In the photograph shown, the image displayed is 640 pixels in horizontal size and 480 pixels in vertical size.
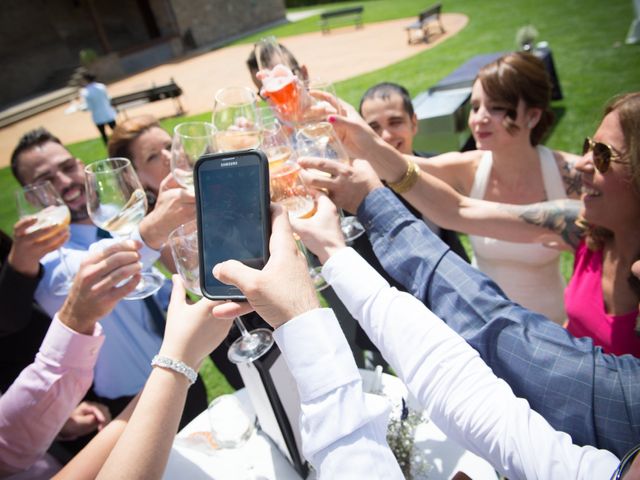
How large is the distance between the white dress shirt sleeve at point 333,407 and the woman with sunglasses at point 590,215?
78 cm

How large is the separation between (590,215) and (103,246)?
235 cm

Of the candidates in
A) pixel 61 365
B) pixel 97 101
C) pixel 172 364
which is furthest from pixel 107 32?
pixel 172 364

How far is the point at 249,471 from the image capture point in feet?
5.10

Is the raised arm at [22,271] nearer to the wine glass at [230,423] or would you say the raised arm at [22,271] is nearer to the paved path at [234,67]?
the wine glass at [230,423]

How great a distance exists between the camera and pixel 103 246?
1897 mm

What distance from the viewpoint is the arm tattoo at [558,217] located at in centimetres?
220

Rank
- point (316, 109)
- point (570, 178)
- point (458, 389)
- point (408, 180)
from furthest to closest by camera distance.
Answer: point (570, 178) → point (408, 180) → point (316, 109) → point (458, 389)

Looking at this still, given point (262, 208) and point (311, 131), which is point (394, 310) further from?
point (311, 131)

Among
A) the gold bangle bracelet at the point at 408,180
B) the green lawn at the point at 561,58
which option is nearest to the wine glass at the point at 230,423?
the gold bangle bracelet at the point at 408,180

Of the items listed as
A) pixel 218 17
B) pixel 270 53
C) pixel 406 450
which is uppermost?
pixel 218 17

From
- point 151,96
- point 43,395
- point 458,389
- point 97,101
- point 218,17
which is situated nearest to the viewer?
point 458,389

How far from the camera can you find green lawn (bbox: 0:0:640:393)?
718cm

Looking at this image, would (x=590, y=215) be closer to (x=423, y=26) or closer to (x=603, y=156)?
(x=603, y=156)

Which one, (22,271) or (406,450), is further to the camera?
(22,271)
